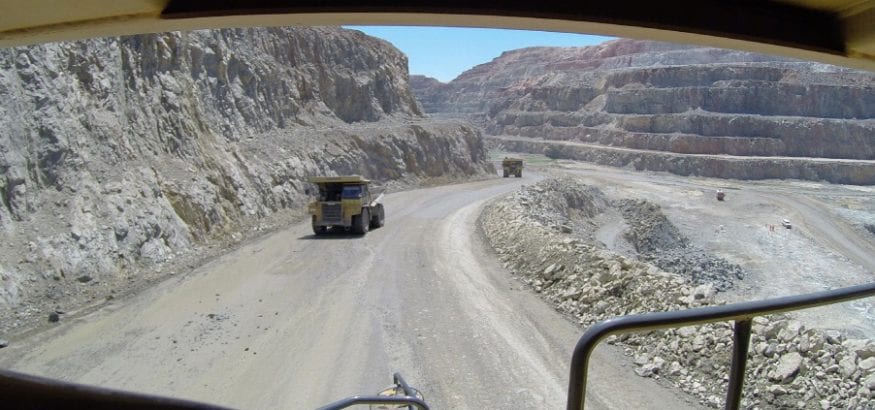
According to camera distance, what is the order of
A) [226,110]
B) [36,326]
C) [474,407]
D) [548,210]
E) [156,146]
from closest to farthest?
[474,407] < [36,326] < [156,146] < [226,110] < [548,210]

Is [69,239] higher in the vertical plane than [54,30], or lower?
lower

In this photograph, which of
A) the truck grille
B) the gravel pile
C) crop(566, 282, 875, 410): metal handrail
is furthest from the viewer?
the gravel pile

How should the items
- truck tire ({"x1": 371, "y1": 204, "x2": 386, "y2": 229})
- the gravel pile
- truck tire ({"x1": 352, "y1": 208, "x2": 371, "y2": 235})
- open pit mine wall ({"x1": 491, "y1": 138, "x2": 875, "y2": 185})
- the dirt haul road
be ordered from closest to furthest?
1. the dirt haul road
2. truck tire ({"x1": 352, "y1": 208, "x2": 371, "y2": 235})
3. truck tire ({"x1": 371, "y1": 204, "x2": 386, "y2": 229})
4. the gravel pile
5. open pit mine wall ({"x1": 491, "y1": 138, "x2": 875, "y2": 185})

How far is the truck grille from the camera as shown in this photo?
23422 millimetres

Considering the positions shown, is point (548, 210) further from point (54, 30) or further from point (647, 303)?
point (54, 30)

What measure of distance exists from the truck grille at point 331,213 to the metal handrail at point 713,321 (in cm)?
2100

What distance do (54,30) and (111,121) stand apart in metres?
17.1

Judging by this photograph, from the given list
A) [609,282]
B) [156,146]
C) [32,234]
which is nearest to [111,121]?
[156,146]

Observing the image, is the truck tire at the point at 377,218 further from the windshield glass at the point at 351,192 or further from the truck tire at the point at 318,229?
the truck tire at the point at 318,229

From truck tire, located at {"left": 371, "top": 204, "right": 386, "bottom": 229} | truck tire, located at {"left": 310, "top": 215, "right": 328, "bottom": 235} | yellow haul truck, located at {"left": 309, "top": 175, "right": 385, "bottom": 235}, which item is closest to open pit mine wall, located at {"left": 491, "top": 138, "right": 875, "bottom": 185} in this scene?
truck tire, located at {"left": 371, "top": 204, "right": 386, "bottom": 229}

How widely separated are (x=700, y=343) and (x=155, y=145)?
18.5 meters

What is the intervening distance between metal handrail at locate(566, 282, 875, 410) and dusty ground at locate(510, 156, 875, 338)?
17701mm

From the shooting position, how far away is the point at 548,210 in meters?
34.2

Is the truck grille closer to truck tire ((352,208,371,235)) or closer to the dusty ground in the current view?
truck tire ((352,208,371,235))
